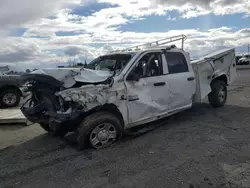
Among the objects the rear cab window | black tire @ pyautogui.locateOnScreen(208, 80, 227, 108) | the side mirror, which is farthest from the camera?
black tire @ pyautogui.locateOnScreen(208, 80, 227, 108)

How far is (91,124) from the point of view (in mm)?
4918

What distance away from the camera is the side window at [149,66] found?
5743 millimetres

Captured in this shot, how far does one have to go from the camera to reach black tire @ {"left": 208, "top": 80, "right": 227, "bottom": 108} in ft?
26.0

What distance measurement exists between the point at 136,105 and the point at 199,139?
1396mm

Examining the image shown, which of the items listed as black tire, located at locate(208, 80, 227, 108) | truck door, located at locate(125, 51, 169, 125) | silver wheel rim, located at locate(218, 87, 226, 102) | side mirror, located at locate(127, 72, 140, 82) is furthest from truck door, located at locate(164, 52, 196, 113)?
silver wheel rim, located at locate(218, 87, 226, 102)

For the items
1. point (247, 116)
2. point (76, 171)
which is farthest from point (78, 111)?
point (247, 116)

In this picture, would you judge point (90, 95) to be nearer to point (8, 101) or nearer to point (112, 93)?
point (112, 93)

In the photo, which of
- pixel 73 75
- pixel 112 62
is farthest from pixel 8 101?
pixel 73 75

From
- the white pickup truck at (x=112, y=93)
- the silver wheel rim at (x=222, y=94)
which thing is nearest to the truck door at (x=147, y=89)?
the white pickup truck at (x=112, y=93)

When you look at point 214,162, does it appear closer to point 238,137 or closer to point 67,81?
point 238,137

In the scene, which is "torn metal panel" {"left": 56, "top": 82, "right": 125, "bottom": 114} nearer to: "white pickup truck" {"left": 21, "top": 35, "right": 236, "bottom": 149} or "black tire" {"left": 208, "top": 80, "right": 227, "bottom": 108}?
"white pickup truck" {"left": 21, "top": 35, "right": 236, "bottom": 149}

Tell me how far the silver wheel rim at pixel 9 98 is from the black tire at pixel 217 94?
716 centimetres

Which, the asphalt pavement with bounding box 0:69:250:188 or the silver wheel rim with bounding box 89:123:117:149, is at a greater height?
the silver wheel rim with bounding box 89:123:117:149

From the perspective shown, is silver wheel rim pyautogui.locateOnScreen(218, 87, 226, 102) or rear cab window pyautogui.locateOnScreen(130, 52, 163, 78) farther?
silver wheel rim pyautogui.locateOnScreen(218, 87, 226, 102)
